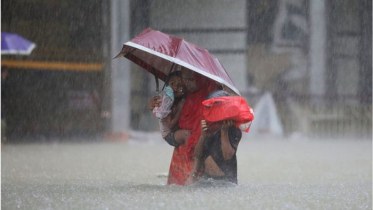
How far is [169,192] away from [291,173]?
308 centimetres

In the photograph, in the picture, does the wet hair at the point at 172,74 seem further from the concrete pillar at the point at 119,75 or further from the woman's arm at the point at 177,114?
the concrete pillar at the point at 119,75

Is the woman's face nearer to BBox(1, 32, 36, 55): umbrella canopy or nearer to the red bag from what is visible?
the red bag

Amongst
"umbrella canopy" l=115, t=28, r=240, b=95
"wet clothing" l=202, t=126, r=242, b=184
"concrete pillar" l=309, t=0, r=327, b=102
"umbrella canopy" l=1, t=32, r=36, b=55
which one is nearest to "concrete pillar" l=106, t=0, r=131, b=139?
"umbrella canopy" l=1, t=32, r=36, b=55

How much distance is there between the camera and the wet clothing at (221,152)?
713 cm

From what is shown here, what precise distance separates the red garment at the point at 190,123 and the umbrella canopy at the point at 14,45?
721 cm

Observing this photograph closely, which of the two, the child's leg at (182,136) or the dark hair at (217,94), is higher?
the dark hair at (217,94)

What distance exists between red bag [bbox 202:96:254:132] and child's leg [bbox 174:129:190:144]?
491 mm

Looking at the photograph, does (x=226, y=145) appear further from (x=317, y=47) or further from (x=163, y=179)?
(x=317, y=47)

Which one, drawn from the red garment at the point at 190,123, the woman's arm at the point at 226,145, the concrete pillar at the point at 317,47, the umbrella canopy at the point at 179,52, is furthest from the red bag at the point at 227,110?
the concrete pillar at the point at 317,47

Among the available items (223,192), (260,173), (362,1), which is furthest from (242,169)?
(362,1)

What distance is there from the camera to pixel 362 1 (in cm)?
1919

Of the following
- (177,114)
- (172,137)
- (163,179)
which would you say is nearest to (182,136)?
(172,137)

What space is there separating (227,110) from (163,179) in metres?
2.20

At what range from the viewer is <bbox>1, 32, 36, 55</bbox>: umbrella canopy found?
14.0 metres
